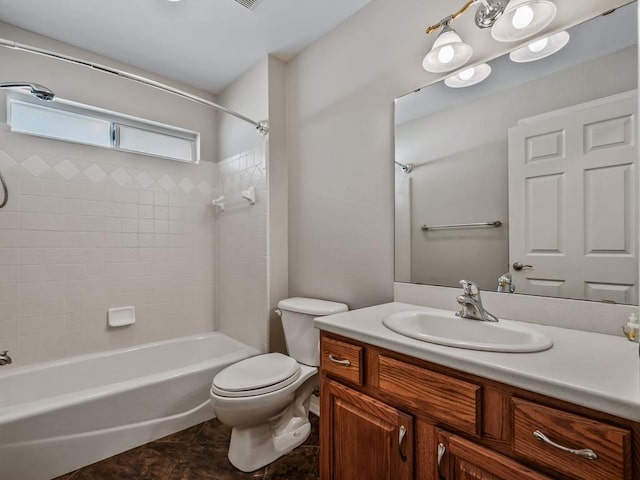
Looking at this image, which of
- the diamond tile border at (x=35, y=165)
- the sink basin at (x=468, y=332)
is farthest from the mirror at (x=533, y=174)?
the diamond tile border at (x=35, y=165)

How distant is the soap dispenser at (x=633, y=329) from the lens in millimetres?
953

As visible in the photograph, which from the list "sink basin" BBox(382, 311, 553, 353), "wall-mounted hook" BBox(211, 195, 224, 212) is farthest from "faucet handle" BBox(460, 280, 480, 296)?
"wall-mounted hook" BBox(211, 195, 224, 212)

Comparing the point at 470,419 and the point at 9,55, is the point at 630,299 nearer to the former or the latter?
the point at 470,419

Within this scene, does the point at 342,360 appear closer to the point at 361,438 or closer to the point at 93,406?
the point at 361,438

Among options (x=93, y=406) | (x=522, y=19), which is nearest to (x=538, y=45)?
(x=522, y=19)

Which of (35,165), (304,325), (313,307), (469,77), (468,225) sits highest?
(469,77)

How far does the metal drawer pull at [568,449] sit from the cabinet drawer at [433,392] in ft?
0.46

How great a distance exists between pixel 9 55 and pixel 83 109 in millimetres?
428

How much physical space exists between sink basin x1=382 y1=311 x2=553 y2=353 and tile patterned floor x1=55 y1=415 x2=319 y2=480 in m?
0.97

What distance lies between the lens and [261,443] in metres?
1.68

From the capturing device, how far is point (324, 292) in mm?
2082

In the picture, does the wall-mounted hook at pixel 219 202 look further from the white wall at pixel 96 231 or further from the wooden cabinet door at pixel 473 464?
the wooden cabinet door at pixel 473 464

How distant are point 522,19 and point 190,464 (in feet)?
8.20

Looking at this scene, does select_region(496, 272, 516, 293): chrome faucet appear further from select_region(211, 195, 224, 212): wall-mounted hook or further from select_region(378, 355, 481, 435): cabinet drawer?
select_region(211, 195, 224, 212): wall-mounted hook
